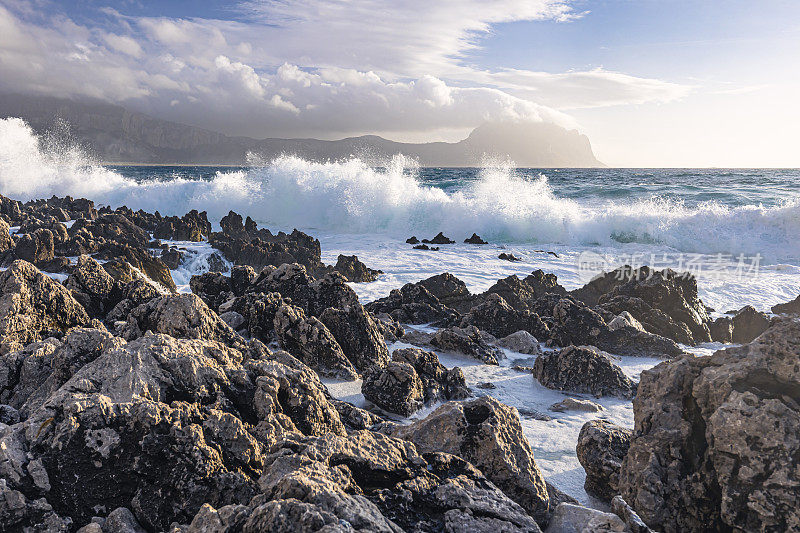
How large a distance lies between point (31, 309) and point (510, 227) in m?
18.7

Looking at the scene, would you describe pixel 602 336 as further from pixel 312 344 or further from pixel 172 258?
pixel 172 258

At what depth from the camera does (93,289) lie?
196 inches

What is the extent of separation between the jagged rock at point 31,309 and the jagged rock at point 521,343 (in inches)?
171

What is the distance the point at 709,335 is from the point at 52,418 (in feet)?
25.8

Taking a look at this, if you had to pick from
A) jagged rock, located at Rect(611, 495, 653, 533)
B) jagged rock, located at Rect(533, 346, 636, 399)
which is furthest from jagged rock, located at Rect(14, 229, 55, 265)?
jagged rock, located at Rect(611, 495, 653, 533)

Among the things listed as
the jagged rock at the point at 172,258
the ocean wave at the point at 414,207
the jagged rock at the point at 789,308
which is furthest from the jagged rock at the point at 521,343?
the ocean wave at the point at 414,207

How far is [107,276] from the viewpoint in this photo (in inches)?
203

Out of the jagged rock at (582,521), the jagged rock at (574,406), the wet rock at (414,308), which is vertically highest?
the jagged rock at (582,521)

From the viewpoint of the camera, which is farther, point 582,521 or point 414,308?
point 414,308

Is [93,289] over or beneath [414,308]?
over

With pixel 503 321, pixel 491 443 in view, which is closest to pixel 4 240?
pixel 503 321

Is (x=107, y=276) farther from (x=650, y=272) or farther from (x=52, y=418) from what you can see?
(x=650, y=272)

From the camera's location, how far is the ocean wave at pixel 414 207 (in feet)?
63.2

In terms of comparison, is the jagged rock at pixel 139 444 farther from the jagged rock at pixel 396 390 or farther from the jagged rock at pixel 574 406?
the jagged rock at pixel 574 406
